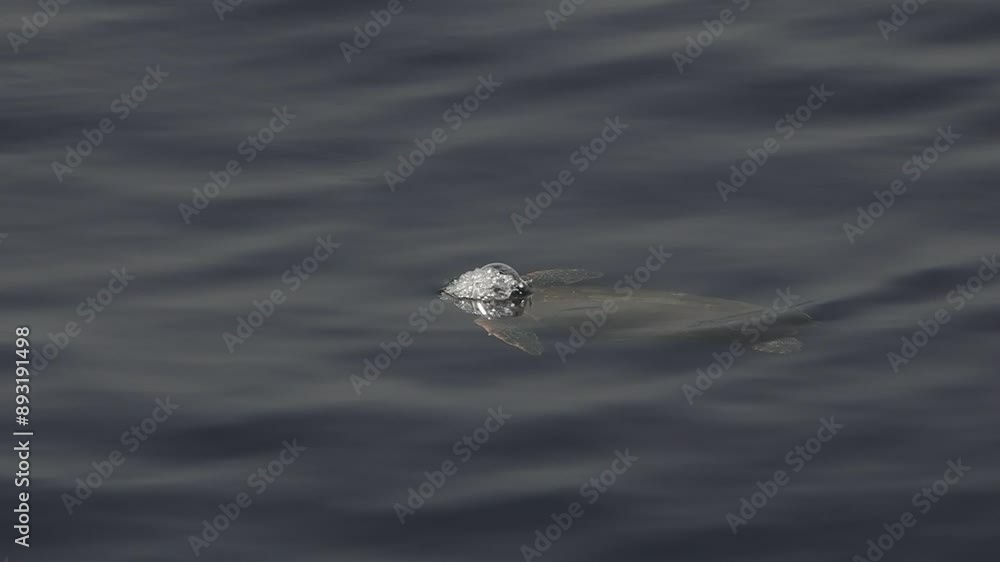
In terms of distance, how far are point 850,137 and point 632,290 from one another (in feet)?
15.2

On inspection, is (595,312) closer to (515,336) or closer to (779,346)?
(515,336)

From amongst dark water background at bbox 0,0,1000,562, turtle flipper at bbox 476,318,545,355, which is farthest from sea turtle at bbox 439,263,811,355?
dark water background at bbox 0,0,1000,562

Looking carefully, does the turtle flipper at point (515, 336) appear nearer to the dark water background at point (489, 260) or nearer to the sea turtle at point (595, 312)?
the sea turtle at point (595, 312)

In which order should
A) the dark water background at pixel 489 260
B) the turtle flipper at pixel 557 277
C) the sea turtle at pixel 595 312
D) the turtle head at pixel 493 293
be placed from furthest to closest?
the turtle flipper at pixel 557 277
the turtle head at pixel 493 293
the sea turtle at pixel 595 312
the dark water background at pixel 489 260

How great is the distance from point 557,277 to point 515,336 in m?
1.07

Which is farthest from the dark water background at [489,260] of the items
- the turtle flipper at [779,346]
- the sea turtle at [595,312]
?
the sea turtle at [595,312]

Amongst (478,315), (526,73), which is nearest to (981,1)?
(526,73)

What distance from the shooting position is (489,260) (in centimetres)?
1683

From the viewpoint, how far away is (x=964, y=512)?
42.3 ft

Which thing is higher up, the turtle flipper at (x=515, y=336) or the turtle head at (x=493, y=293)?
the turtle head at (x=493, y=293)

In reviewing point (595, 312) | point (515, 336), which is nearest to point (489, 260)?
point (515, 336)

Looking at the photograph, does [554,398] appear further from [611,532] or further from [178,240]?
[178,240]

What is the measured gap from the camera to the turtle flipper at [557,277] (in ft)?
53.4

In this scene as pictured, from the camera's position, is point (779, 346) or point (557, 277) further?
point (557, 277)
